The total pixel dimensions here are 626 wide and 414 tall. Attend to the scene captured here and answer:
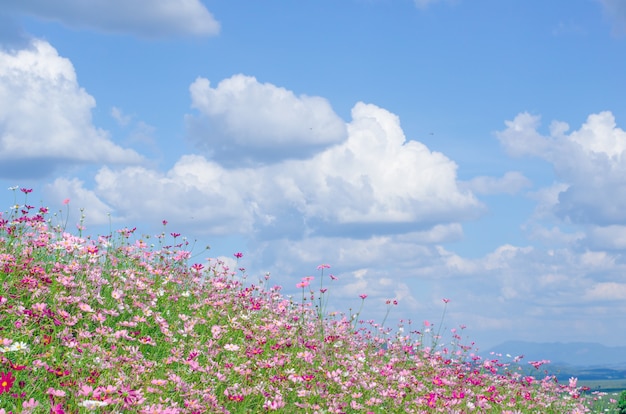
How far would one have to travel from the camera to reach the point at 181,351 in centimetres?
782

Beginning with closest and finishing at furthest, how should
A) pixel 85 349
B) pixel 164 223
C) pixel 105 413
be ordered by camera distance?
pixel 105 413 → pixel 85 349 → pixel 164 223

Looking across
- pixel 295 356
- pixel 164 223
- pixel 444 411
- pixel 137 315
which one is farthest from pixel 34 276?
pixel 444 411

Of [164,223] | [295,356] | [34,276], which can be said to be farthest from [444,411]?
[164,223]

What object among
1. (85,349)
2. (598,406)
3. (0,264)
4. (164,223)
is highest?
(164,223)

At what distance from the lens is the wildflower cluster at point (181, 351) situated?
20.3ft

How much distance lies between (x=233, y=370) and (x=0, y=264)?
3318mm

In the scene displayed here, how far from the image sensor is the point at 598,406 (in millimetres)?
12898

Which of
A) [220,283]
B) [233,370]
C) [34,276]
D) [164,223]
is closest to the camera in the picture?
[233,370]

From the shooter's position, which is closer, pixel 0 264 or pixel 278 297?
pixel 0 264

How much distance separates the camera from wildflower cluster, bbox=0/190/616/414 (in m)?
6.19

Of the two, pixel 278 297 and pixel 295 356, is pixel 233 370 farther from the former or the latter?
pixel 278 297

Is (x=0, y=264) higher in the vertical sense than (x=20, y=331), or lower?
higher

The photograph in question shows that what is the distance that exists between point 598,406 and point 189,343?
8.57m

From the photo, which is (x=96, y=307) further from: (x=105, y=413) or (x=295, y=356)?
(x=105, y=413)
